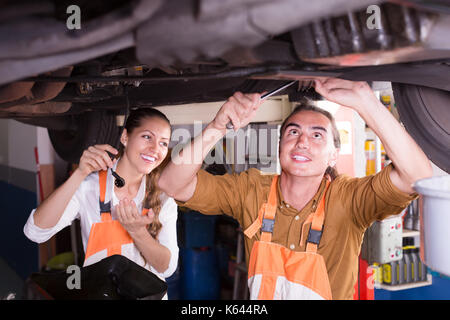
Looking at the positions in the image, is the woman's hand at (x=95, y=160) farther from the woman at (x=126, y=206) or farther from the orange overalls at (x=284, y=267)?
the orange overalls at (x=284, y=267)

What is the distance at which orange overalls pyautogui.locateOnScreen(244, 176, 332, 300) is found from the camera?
1.21m

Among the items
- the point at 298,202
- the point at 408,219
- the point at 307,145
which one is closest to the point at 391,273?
the point at 408,219

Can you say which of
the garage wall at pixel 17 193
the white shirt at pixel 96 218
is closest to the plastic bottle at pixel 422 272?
the white shirt at pixel 96 218

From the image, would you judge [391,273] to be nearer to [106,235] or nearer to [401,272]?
[401,272]

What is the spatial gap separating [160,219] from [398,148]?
833mm

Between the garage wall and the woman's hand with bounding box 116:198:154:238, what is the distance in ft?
8.86

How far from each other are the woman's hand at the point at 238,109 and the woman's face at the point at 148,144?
35 centimetres

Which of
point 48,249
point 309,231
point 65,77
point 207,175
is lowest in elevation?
point 48,249

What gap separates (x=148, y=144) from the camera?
1500mm

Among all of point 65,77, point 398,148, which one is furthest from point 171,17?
point 398,148

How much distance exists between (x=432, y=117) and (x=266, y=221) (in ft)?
1.84

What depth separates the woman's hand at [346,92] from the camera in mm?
979

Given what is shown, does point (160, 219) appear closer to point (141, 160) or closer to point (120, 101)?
point (141, 160)

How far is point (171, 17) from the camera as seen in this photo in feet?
1.79
